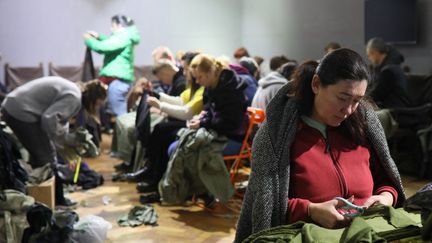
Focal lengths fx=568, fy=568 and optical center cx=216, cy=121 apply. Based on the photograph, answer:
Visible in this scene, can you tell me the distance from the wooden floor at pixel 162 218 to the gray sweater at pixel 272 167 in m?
1.95

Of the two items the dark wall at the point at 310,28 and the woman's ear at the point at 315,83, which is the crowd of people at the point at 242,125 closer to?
the woman's ear at the point at 315,83

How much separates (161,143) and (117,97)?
5.78 feet

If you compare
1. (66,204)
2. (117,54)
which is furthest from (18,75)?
(66,204)

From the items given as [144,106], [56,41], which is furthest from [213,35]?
[144,106]

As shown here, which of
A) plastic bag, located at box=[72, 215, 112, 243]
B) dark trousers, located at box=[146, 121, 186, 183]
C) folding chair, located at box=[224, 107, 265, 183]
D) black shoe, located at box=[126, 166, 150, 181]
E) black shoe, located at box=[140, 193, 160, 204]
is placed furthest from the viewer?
black shoe, located at box=[126, 166, 150, 181]

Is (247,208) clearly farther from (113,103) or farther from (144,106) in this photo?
(113,103)

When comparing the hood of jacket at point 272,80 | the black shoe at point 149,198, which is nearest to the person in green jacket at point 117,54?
the black shoe at point 149,198

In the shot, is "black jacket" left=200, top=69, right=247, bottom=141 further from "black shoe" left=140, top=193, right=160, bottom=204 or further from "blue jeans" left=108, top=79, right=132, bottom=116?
"blue jeans" left=108, top=79, right=132, bottom=116

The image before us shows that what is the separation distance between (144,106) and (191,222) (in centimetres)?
142

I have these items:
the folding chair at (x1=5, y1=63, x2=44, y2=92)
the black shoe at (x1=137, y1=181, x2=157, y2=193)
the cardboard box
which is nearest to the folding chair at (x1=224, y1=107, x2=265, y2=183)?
the black shoe at (x1=137, y1=181, x2=157, y2=193)

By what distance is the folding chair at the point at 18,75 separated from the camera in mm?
8797

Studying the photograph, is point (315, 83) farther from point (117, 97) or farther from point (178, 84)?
point (117, 97)

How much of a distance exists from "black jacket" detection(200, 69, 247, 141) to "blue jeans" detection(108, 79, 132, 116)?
2.45m

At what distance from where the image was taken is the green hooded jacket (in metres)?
6.67
